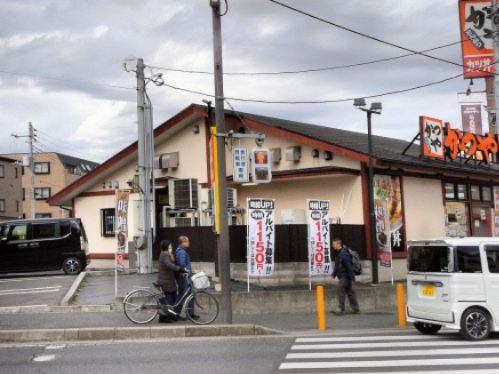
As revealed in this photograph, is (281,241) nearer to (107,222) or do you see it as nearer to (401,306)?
(401,306)

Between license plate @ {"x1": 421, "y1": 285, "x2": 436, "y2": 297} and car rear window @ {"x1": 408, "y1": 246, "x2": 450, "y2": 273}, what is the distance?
291mm

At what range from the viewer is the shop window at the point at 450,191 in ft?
73.9

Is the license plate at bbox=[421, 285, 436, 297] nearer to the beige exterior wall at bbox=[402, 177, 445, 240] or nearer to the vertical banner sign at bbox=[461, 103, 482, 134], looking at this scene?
the beige exterior wall at bbox=[402, 177, 445, 240]

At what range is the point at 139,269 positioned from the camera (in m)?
20.6

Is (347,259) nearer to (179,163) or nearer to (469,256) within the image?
(469,256)

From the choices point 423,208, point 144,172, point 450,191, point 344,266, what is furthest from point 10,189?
point 344,266

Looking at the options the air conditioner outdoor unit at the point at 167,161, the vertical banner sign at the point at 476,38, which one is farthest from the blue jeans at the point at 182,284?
the vertical banner sign at the point at 476,38

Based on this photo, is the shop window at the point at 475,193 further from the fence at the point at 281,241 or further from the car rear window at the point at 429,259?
the car rear window at the point at 429,259

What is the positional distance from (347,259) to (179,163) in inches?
398

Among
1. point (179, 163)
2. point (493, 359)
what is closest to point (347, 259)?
point (493, 359)

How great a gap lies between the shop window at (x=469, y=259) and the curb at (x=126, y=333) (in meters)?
3.73

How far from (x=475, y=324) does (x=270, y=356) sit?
12.5 feet

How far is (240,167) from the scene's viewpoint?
1463cm

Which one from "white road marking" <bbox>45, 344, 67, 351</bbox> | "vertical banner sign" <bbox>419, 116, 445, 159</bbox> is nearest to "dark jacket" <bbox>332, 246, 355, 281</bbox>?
"white road marking" <bbox>45, 344, 67, 351</bbox>
